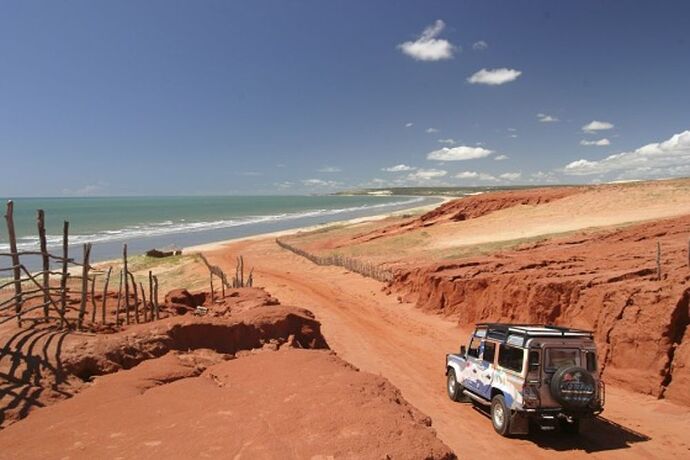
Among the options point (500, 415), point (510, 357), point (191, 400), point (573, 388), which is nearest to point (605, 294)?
point (510, 357)

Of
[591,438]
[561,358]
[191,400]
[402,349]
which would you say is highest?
[191,400]

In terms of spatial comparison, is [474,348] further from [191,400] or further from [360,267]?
[360,267]

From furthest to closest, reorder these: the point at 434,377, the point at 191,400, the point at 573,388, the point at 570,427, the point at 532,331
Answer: the point at 434,377 → the point at 570,427 → the point at 532,331 → the point at 573,388 → the point at 191,400

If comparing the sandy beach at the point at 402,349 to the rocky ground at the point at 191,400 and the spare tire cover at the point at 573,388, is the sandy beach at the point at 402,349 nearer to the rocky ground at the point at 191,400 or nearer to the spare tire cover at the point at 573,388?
the rocky ground at the point at 191,400

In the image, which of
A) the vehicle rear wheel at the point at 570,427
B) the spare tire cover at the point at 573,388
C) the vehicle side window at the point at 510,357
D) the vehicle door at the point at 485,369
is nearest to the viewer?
the spare tire cover at the point at 573,388

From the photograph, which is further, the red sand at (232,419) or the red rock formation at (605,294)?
the red rock formation at (605,294)

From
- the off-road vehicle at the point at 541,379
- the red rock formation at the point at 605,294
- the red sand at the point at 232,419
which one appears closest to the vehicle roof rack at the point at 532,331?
the off-road vehicle at the point at 541,379

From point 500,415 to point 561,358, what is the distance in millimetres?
1778

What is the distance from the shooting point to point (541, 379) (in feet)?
35.1

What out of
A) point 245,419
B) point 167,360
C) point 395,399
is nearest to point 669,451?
point 395,399

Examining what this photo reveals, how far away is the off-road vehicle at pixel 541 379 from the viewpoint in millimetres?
10516

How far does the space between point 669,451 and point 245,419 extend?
8397mm

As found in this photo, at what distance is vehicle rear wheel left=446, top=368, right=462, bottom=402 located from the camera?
1342 cm

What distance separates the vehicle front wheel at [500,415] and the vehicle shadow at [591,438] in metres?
0.39
